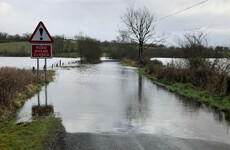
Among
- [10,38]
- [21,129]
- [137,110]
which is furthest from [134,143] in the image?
[10,38]

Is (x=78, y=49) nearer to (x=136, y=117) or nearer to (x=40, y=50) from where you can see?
(x=40, y=50)

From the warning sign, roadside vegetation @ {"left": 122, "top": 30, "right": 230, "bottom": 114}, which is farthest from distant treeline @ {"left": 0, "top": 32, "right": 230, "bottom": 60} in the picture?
the warning sign

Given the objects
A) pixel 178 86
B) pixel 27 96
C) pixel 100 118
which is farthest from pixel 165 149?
pixel 178 86

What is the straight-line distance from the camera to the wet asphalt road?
14.6ft

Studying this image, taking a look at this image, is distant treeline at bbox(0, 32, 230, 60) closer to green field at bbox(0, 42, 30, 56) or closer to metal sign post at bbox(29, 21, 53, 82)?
green field at bbox(0, 42, 30, 56)

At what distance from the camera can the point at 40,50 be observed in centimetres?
1321

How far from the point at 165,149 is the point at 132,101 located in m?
5.00

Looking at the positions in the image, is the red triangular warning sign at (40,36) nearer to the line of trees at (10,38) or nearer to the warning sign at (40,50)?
the warning sign at (40,50)

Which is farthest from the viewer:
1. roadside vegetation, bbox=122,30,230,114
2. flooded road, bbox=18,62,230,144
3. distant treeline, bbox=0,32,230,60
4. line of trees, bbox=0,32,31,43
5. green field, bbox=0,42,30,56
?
line of trees, bbox=0,32,31,43

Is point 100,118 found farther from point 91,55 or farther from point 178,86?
point 91,55

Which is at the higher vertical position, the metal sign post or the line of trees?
the line of trees

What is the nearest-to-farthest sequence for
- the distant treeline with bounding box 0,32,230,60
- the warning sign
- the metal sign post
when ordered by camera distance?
the metal sign post
the warning sign
the distant treeline with bounding box 0,32,230,60

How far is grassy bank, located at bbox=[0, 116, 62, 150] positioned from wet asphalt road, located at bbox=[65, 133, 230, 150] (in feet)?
1.23

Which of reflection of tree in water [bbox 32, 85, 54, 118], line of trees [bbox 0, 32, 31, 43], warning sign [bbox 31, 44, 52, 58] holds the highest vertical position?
line of trees [bbox 0, 32, 31, 43]
